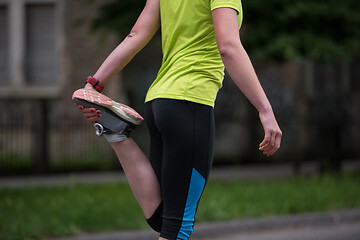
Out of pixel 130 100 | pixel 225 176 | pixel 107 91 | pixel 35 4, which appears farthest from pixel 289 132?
pixel 35 4

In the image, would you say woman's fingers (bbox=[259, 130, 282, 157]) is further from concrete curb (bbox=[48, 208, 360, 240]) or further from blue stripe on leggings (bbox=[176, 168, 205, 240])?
concrete curb (bbox=[48, 208, 360, 240])

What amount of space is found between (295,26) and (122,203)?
427 cm

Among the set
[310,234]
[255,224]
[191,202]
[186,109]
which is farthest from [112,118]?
[310,234]

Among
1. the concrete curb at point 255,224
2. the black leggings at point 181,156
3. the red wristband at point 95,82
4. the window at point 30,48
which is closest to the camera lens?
the black leggings at point 181,156

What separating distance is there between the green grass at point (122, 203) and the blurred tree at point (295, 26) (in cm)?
208

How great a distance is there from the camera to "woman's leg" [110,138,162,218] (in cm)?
249

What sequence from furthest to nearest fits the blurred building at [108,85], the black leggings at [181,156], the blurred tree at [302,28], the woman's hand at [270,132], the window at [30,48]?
the window at [30,48]
the blurred building at [108,85]
the blurred tree at [302,28]
the black leggings at [181,156]
the woman's hand at [270,132]

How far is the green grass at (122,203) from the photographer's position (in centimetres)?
584

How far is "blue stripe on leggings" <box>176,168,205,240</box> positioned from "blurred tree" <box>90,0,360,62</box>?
632 cm

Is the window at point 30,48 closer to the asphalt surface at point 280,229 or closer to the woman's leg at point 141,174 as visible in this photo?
the asphalt surface at point 280,229

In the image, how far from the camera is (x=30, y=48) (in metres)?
13.6

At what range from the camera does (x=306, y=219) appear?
6637mm

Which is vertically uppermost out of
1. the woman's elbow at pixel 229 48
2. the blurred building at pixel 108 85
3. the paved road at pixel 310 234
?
the woman's elbow at pixel 229 48

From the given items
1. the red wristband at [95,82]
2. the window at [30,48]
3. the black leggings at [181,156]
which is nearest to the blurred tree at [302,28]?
the window at [30,48]
